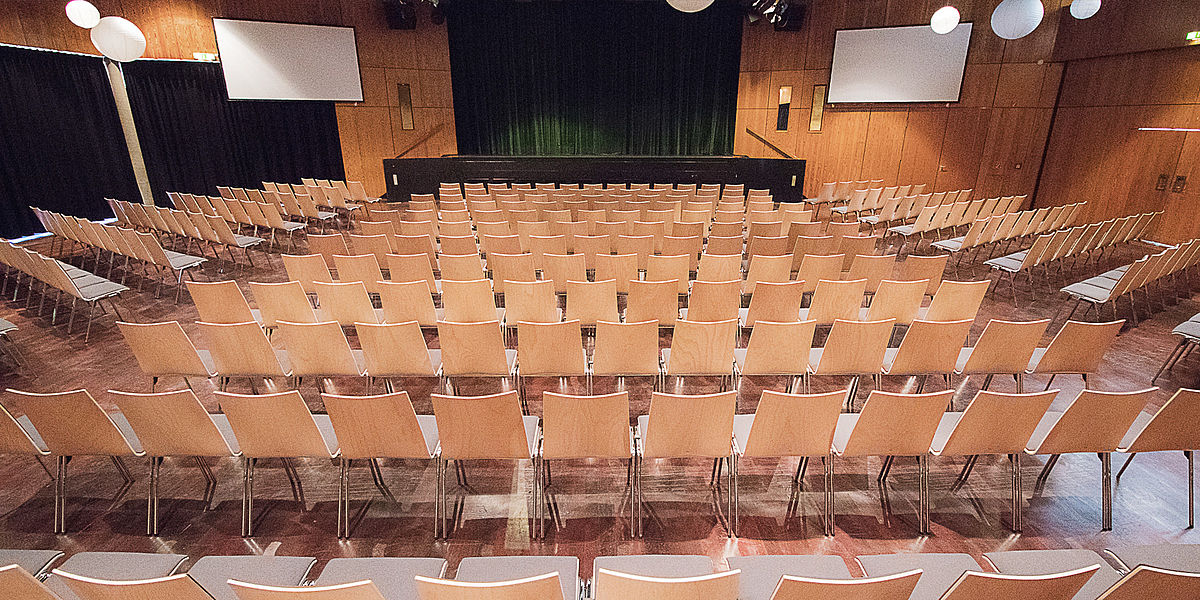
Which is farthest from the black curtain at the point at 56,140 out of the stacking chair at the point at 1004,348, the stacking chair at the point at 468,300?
the stacking chair at the point at 1004,348

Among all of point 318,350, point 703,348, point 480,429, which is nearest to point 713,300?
point 703,348

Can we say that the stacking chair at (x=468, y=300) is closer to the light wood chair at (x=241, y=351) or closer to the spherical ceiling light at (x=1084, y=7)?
the light wood chair at (x=241, y=351)

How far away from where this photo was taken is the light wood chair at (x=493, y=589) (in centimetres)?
139

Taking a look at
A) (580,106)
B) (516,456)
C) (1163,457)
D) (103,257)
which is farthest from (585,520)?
(580,106)

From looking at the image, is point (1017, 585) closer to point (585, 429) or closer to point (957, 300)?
point (585, 429)

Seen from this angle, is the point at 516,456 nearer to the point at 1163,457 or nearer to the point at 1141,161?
the point at 1163,457

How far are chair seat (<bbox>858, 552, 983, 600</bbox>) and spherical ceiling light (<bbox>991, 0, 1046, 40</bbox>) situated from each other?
8.83 m

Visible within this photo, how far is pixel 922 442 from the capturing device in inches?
101

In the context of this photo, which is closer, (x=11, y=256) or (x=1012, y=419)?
(x=1012, y=419)

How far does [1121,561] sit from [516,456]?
2417mm

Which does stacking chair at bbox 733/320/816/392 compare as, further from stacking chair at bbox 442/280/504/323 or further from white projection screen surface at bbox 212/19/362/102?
white projection screen surface at bbox 212/19/362/102

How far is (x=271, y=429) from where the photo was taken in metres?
2.51

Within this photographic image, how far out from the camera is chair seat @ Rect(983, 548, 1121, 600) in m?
1.87

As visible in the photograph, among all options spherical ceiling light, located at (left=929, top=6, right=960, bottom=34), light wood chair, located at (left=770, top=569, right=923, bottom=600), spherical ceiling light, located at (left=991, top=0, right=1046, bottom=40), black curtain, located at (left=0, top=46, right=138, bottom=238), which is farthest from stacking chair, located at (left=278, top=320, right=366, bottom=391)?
spherical ceiling light, located at (left=929, top=6, right=960, bottom=34)
